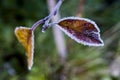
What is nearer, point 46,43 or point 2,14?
point 46,43

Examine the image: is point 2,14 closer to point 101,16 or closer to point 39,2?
point 39,2

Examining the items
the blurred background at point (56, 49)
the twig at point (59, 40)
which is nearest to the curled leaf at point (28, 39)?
the blurred background at point (56, 49)

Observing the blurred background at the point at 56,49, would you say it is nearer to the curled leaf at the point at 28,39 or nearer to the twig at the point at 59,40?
the twig at the point at 59,40

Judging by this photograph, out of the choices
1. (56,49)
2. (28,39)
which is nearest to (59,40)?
(56,49)

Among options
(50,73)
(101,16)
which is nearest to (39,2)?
(101,16)

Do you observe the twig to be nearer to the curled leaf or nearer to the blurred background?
the blurred background

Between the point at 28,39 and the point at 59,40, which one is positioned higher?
the point at 28,39

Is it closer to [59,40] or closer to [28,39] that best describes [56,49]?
[59,40]

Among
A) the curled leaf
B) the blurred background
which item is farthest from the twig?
the curled leaf
